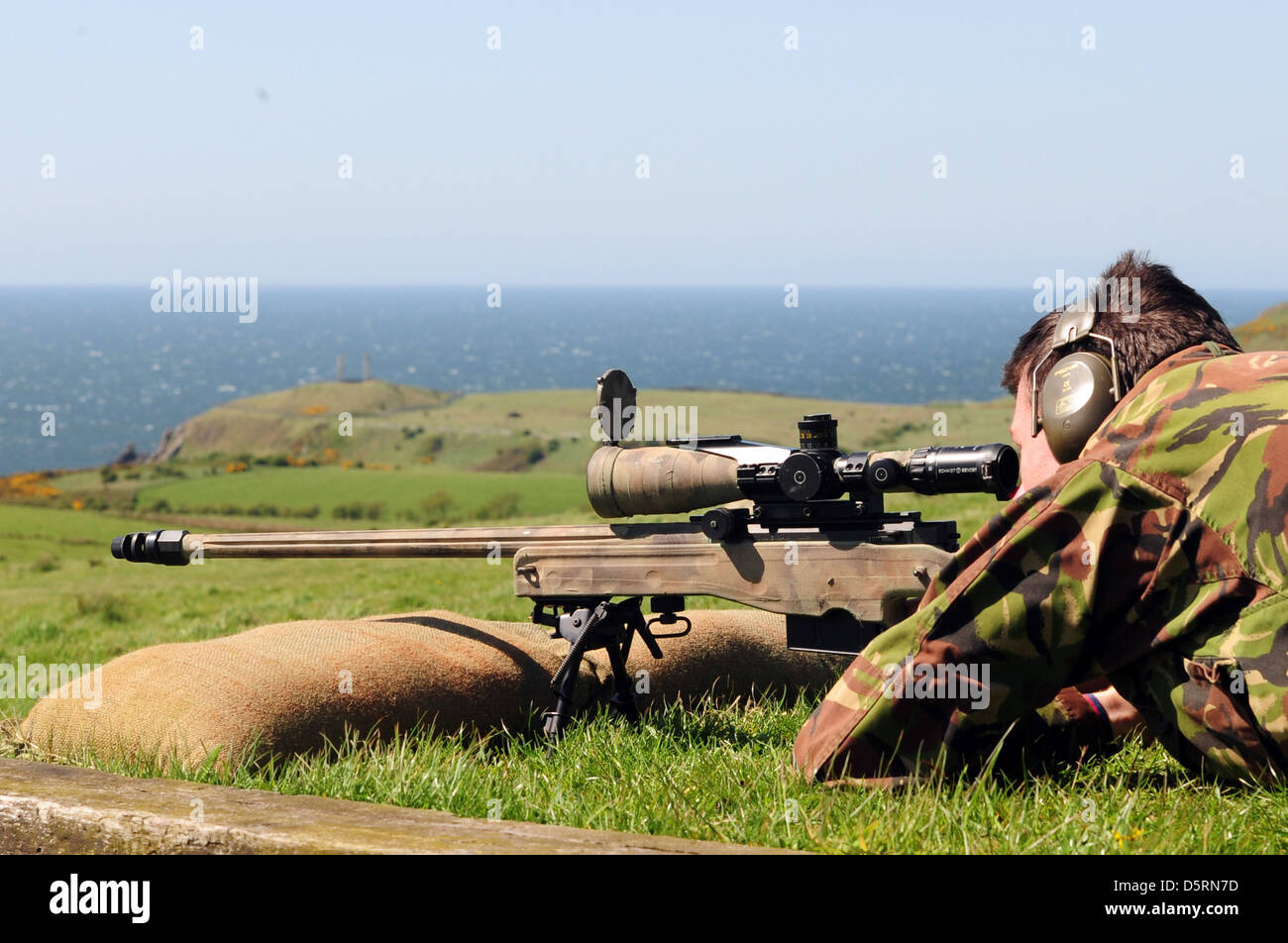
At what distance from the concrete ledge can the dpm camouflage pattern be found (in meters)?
1.27

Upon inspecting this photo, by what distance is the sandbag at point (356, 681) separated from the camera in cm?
606

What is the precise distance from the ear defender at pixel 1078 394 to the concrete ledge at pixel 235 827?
6.55ft

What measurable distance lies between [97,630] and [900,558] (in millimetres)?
11377

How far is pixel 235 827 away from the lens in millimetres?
3801

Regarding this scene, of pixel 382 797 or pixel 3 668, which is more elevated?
pixel 382 797

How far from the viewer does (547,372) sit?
18512 cm

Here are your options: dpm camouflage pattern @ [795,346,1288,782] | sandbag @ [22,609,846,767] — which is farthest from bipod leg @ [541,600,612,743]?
dpm camouflage pattern @ [795,346,1288,782]

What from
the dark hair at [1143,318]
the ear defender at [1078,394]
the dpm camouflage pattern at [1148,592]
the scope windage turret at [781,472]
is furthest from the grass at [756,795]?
the dark hair at [1143,318]

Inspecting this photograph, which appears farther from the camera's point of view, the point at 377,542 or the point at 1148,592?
the point at 377,542

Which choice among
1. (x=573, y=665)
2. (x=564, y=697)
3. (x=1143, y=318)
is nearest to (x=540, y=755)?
(x=564, y=697)

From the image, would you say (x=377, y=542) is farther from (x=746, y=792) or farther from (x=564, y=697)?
(x=746, y=792)

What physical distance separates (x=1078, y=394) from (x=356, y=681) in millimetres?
3853
